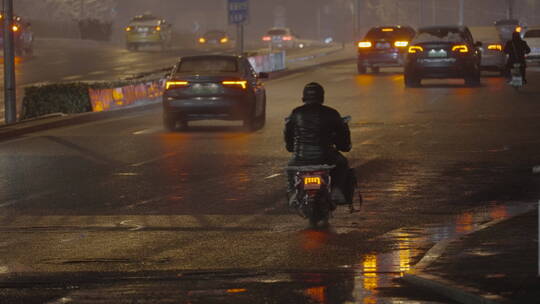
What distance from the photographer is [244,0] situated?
43844mm

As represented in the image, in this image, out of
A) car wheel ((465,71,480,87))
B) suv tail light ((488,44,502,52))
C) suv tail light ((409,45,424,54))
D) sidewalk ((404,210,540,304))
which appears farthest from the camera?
suv tail light ((488,44,502,52))

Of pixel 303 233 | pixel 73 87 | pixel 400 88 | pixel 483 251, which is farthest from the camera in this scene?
pixel 400 88

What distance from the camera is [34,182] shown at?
1798cm

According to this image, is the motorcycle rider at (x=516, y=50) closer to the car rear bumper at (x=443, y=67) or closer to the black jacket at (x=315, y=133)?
the car rear bumper at (x=443, y=67)

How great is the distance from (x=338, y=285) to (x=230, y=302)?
3.57 ft

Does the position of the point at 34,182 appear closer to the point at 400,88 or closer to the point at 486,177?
the point at 486,177

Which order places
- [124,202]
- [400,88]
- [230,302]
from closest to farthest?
[230,302]
[124,202]
[400,88]

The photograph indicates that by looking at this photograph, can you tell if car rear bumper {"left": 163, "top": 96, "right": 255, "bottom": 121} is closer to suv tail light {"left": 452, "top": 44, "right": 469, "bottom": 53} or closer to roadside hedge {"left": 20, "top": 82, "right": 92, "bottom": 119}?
roadside hedge {"left": 20, "top": 82, "right": 92, "bottom": 119}

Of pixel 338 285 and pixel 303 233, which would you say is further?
pixel 303 233

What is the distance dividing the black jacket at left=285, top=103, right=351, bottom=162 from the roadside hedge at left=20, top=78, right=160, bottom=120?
17461 mm

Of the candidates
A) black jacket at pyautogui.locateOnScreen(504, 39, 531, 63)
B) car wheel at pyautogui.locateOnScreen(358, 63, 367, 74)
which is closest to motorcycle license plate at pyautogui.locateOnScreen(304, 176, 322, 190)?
black jacket at pyautogui.locateOnScreen(504, 39, 531, 63)

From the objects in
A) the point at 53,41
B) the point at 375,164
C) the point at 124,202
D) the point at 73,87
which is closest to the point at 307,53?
the point at 53,41

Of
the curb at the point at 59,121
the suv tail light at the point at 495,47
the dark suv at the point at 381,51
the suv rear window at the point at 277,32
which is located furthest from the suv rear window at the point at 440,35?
the suv rear window at the point at 277,32

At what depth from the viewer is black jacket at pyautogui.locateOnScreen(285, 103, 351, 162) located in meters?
13.6
